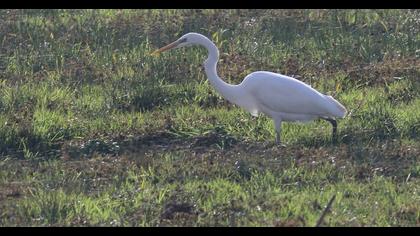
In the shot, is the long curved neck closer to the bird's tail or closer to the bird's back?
the bird's back

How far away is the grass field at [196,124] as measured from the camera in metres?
8.02

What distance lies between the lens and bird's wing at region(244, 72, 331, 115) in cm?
992

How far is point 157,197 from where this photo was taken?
827 cm

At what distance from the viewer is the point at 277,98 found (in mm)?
10031

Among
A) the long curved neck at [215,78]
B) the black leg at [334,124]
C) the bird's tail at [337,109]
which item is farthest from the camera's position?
the long curved neck at [215,78]

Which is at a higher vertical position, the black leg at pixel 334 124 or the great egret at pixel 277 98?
the great egret at pixel 277 98

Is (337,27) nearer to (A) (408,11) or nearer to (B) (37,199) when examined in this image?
(A) (408,11)

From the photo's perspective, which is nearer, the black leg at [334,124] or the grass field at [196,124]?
the grass field at [196,124]

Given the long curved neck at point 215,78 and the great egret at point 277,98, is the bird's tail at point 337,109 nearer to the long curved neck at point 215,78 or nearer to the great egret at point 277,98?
the great egret at point 277,98

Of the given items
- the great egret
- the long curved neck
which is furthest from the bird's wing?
the long curved neck

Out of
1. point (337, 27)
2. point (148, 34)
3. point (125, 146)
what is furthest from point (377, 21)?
point (125, 146)

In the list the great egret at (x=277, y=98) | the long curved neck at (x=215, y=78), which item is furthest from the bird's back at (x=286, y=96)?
the long curved neck at (x=215, y=78)

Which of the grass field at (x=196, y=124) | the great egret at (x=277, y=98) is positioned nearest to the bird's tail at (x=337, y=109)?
the great egret at (x=277, y=98)

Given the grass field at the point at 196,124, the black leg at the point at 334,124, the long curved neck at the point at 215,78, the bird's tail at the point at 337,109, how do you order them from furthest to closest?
the long curved neck at the point at 215,78 → the bird's tail at the point at 337,109 → the black leg at the point at 334,124 → the grass field at the point at 196,124
